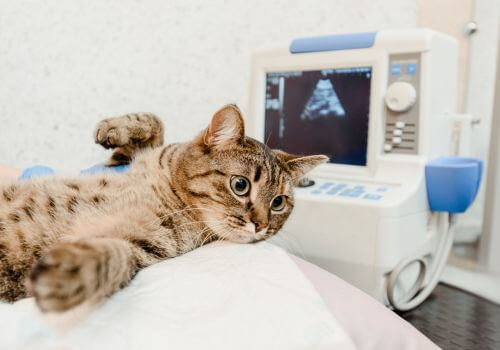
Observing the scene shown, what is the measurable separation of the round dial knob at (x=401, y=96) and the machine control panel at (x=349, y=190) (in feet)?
0.56

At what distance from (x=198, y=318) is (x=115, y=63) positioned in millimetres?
999

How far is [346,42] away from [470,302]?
656 millimetres

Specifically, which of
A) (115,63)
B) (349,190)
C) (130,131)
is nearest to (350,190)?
(349,190)

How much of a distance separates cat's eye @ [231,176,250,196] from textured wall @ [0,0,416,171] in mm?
523

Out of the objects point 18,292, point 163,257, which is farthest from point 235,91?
point 18,292

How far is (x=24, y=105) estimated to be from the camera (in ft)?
3.87

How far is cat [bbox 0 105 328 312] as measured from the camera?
2.06 ft

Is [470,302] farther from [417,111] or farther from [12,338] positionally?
[12,338]

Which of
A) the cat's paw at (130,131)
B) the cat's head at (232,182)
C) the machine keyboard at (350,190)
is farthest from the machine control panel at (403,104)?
the cat's paw at (130,131)

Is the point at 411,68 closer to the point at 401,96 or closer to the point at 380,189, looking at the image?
the point at 401,96

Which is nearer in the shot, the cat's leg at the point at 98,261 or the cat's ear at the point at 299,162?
the cat's leg at the point at 98,261

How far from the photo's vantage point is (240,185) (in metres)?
0.76

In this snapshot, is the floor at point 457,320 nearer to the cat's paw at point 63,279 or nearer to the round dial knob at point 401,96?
the round dial knob at point 401,96

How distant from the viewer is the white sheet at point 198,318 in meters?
0.43
